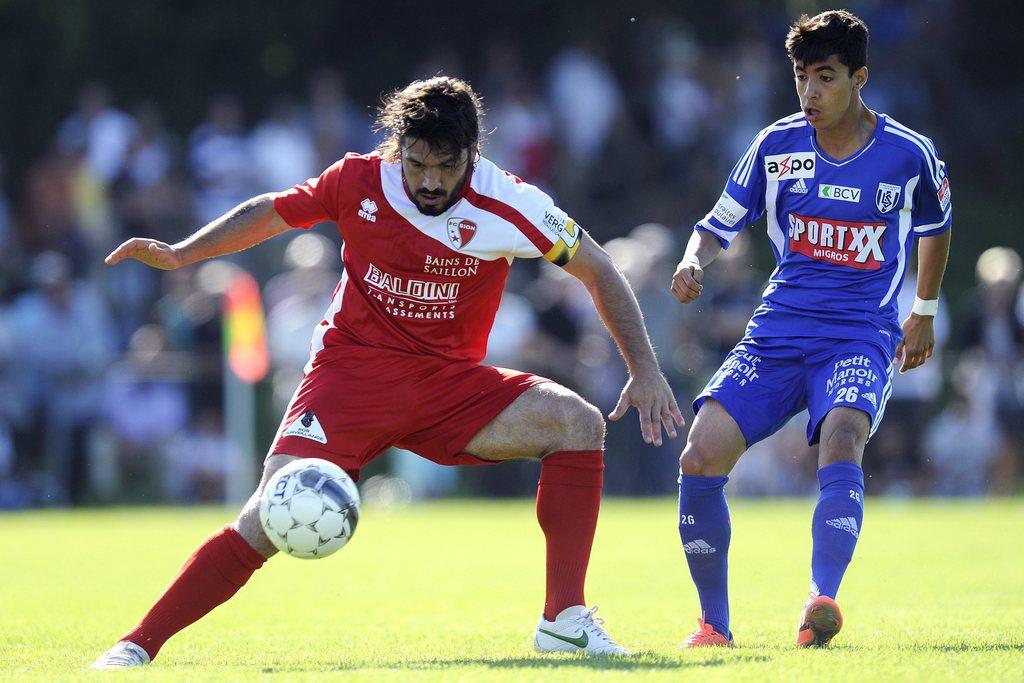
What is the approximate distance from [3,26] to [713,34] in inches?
363

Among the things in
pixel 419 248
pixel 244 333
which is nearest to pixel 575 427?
pixel 419 248

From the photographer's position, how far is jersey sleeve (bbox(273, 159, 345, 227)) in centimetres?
634

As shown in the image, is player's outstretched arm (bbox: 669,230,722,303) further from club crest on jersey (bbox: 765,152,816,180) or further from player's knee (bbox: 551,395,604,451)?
player's knee (bbox: 551,395,604,451)

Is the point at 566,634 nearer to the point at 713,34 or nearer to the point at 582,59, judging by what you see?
the point at 582,59

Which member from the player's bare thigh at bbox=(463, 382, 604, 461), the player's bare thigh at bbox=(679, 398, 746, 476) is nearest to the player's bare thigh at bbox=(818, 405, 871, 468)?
the player's bare thigh at bbox=(679, 398, 746, 476)

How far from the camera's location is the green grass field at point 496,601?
18.1 feet

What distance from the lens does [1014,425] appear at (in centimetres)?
1608

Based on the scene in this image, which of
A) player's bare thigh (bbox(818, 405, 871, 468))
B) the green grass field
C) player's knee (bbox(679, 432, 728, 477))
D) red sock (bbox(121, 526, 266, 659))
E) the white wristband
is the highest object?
the white wristband

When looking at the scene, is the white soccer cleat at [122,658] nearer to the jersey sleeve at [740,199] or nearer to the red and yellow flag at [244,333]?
the jersey sleeve at [740,199]

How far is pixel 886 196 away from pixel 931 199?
231 millimetres

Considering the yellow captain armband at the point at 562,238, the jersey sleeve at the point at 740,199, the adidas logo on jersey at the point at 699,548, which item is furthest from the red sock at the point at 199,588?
the jersey sleeve at the point at 740,199

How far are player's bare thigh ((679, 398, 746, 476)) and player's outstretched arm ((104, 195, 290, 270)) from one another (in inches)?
74.8

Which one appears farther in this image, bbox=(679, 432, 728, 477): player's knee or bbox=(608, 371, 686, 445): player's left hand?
bbox=(679, 432, 728, 477): player's knee

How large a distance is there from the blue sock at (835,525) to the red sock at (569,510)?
0.88 meters
